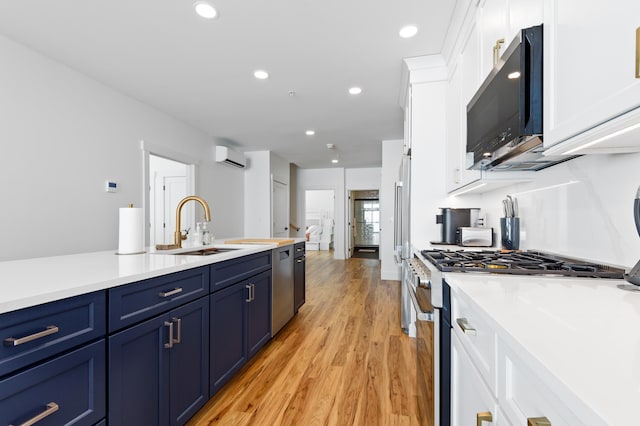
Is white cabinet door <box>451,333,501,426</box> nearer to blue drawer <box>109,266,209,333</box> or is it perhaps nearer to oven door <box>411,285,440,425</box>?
oven door <box>411,285,440,425</box>

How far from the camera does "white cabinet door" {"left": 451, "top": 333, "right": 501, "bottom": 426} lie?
30.6 inches

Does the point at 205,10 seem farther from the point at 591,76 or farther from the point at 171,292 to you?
the point at 591,76

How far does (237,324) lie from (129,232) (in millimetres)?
960

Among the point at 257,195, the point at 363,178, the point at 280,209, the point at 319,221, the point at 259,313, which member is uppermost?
the point at 363,178

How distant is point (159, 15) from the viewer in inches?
77.6

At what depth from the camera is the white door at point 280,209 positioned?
626 centimetres

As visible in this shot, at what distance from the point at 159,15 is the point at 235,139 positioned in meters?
3.15

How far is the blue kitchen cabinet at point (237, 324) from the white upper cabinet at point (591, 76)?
1830 mm

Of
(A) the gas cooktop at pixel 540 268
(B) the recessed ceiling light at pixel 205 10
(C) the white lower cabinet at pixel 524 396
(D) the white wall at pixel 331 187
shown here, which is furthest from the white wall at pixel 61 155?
(D) the white wall at pixel 331 187

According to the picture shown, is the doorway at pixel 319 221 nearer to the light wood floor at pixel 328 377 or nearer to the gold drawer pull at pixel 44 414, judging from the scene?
the light wood floor at pixel 328 377

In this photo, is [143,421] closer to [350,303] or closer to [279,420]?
[279,420]

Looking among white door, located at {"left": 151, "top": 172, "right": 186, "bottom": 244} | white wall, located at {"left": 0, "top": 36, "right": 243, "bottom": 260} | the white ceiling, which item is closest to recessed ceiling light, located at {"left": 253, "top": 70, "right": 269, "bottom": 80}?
the white ceiling

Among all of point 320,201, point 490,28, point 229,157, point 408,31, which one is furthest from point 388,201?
point 320,201

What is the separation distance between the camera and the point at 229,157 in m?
5.04
